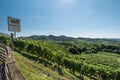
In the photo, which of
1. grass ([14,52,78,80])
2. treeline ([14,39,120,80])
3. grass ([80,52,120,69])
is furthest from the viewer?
grass ([80,52,120,69])

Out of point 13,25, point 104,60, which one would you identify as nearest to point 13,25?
point 13,25

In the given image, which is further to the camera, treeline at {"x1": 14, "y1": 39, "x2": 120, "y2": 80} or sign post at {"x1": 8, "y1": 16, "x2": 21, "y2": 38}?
treeline at {"x1": 14, "y1": 39, "x2": 120, "y2": 80}

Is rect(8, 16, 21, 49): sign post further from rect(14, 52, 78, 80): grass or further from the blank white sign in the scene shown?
rect(14, 52, 78, 80): grass

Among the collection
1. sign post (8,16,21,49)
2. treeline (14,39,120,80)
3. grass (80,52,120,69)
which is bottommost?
grass (80,52,120,69)

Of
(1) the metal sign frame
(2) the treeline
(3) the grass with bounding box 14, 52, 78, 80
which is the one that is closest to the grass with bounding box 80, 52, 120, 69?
(2) the treeline

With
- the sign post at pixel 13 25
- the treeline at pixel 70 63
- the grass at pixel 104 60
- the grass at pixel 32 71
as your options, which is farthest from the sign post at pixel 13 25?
the grass at pixel 104 60

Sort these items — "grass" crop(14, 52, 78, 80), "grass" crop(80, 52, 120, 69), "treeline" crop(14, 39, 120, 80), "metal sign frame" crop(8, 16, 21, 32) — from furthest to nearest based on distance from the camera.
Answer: "grass" crop(80, 52, 120, 69) < "treeline" crop(14, 39, 120, 80) < "grass" crop(14, 52, 78, 80) < "metal sign frame" crop(8, 16, 21, 32)

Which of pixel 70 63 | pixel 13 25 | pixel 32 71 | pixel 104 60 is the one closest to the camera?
pixel 13 25

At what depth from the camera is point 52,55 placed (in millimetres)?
44531

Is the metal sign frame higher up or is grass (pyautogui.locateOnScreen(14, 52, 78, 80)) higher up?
the metal sign frame

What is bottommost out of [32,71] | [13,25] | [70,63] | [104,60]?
Answer: [104,60]

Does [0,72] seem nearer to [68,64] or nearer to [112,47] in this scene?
[68,64]

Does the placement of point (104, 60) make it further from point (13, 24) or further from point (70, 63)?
point (13, 24)

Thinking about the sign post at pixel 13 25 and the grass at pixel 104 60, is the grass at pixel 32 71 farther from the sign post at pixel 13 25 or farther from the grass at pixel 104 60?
the grass at pixel 104 60
